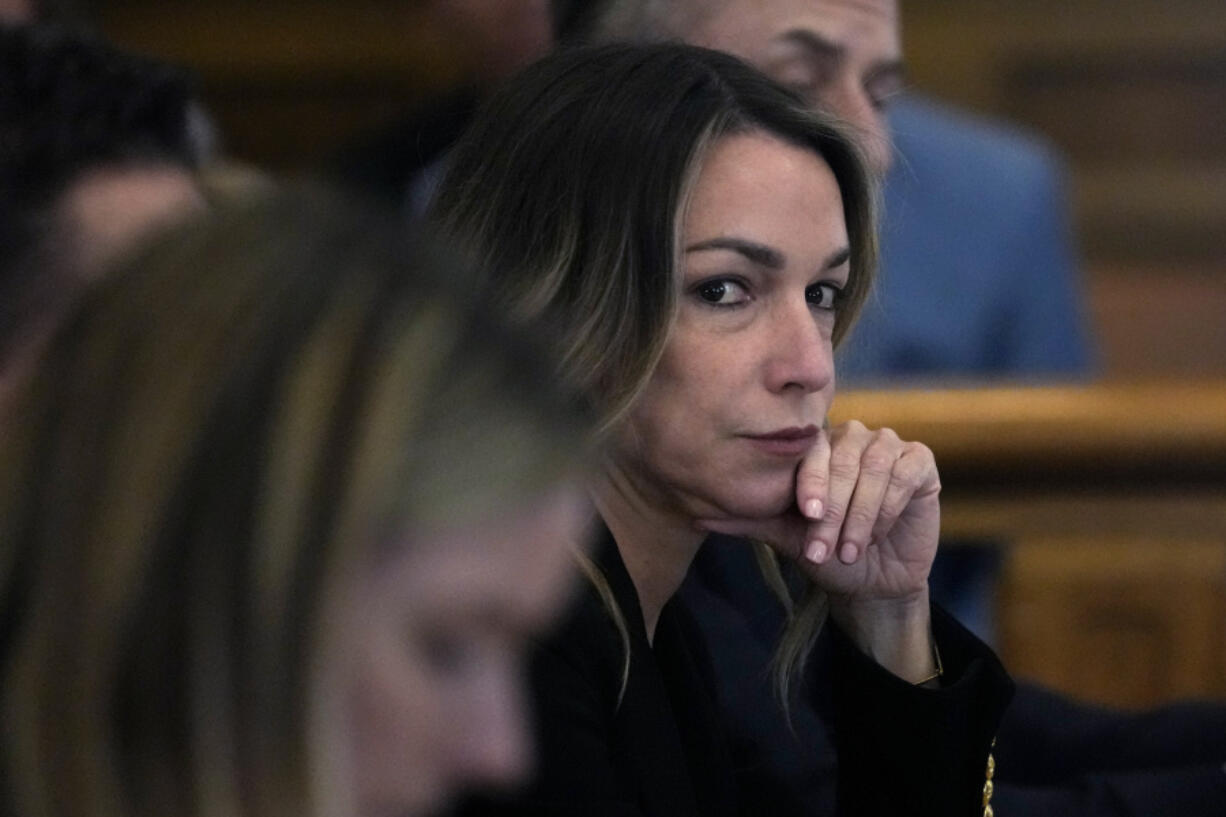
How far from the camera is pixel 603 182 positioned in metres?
1.39

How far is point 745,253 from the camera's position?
1.39 m

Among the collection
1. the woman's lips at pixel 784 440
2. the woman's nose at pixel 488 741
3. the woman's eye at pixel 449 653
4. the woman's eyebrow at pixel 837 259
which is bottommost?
the woman's nose at pixel 488 741

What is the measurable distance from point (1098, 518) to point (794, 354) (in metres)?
0.98

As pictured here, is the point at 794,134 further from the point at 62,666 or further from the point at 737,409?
the point at 62,666

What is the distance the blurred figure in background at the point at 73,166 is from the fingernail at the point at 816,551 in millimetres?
544

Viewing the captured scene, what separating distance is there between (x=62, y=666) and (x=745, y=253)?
755mm

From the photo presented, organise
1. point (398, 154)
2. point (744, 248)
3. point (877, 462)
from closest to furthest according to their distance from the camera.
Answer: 1. point (744, 248)
2. point (877, 462)
3. point (398, 154)

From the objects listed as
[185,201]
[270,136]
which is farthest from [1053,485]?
[270,136]

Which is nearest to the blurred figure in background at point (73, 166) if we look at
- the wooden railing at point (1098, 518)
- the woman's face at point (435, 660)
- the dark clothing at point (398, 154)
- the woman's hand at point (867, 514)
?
the woman's face at point (435, 660)

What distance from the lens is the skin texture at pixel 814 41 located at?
193cm

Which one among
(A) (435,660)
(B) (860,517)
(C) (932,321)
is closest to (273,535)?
(A) (435,660)

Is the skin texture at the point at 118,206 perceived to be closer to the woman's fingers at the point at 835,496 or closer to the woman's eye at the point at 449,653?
the woman's eye at the point at 449,653

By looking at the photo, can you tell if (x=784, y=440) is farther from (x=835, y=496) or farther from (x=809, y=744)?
(x=809, y=744)

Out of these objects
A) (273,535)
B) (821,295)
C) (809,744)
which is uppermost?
(821,295)
